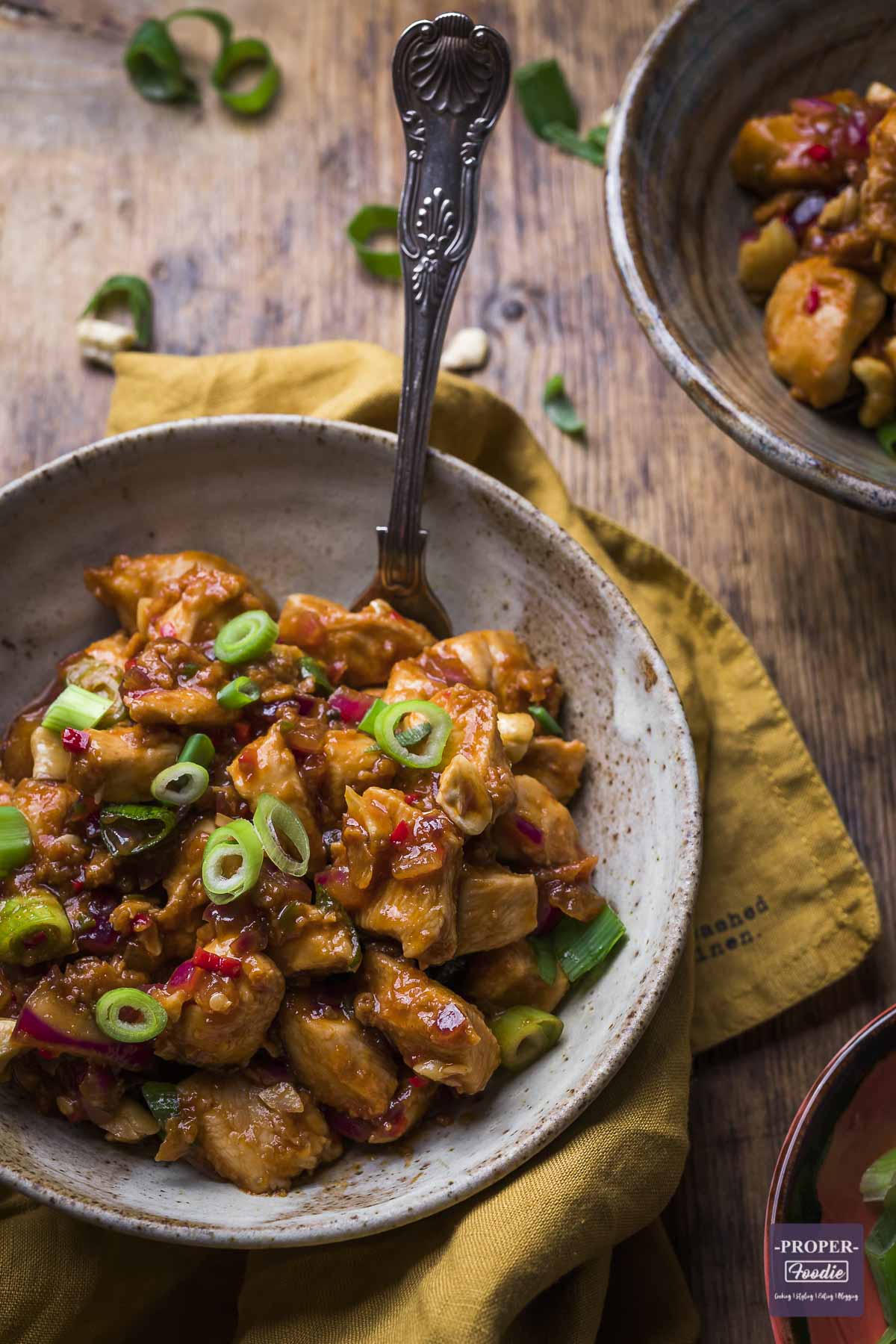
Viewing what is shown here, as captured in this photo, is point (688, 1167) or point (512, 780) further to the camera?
point (688, 1167)

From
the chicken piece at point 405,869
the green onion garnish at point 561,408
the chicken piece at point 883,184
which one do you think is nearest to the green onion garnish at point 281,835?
the chicken piece at point 405,869

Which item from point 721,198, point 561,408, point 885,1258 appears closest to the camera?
point 885,1258

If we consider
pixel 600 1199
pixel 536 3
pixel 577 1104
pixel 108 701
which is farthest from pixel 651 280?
pixel 600 1199

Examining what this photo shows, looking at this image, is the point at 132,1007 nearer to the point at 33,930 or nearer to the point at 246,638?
the point at 33,930

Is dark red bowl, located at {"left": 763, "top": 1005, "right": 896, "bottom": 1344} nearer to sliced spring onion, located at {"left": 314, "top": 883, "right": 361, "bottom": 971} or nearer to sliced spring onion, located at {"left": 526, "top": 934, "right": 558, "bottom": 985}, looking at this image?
sliced spring onion, located at {"left": 526, "top": 934, "right": 558, "bottom": 985}

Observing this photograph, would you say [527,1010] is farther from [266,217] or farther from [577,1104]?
[266,217]

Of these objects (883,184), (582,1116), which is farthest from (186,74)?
(582,1116)
